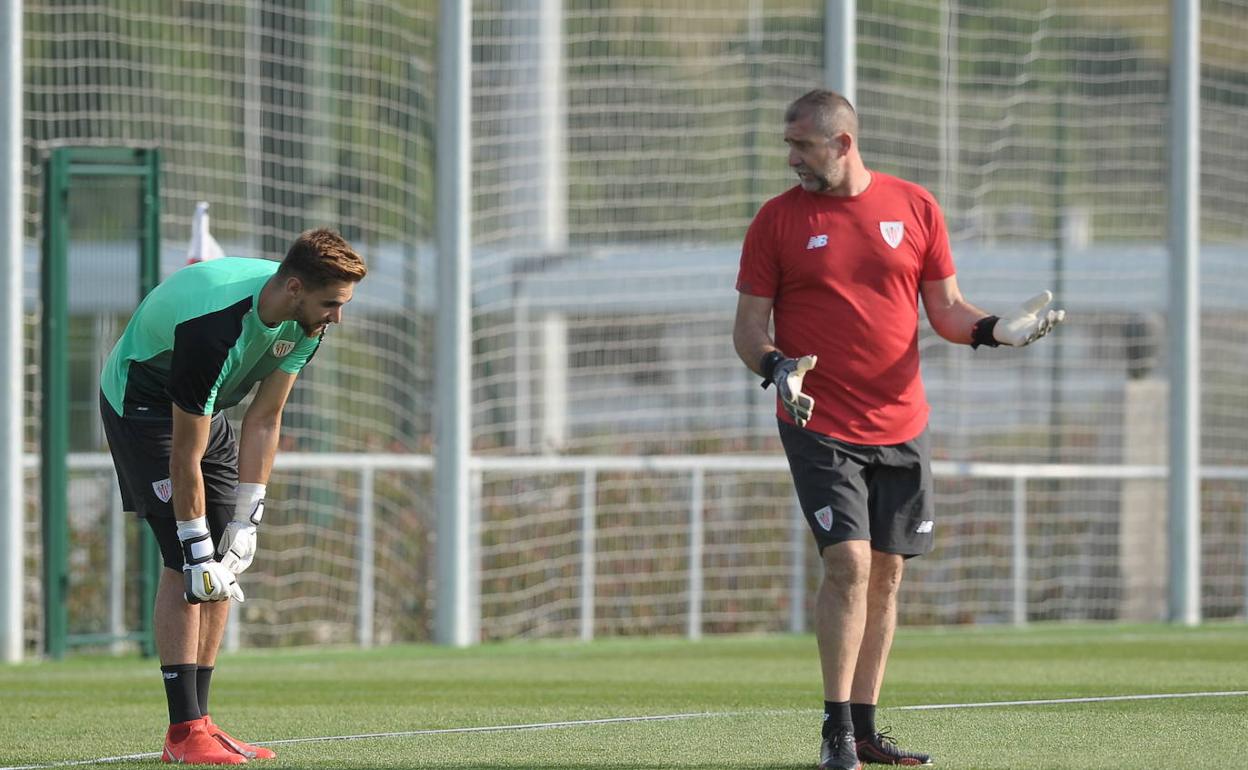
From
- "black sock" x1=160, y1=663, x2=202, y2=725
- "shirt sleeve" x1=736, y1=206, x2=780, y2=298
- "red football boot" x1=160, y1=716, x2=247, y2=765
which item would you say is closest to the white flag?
"black sock" x1=160, y1=663, x2=202, y2=725

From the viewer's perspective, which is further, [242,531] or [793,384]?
[242,531]

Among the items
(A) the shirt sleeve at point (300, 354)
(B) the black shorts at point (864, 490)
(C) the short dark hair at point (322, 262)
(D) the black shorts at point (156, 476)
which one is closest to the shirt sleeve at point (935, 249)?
(B) the black shorts at point (864, 490)

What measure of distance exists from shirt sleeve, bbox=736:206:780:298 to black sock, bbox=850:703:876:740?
1.20 metres

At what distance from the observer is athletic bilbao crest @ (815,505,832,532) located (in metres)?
5.71

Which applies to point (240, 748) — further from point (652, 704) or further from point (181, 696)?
point (652, 704)

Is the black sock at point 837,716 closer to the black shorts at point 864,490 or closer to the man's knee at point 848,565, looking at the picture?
the man's knee at point 848,565

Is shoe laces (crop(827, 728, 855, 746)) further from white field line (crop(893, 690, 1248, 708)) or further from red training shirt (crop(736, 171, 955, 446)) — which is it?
white field line (crop(893, 690, 1248, 708))

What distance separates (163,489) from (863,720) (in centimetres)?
214

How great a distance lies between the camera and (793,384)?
5496 mm

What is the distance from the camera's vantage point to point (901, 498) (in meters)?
5.93

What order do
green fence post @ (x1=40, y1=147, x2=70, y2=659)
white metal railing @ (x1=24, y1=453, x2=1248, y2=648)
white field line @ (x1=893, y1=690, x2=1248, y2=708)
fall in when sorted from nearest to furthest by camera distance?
white field line @ (x1=893, y1=690, x2=1248, y2=708) → green fence post @ (x1=40, y1=147, x2=70, y2=659) → white metal railing @ (x1=24, y1=453, x2=1248, y2=648)

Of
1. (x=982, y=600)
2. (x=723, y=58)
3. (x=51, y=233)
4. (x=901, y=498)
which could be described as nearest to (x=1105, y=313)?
(x=982, y=600)

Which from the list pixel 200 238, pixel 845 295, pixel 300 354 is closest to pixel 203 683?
pixel 300 354

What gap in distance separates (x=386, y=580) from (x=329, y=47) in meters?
3.27
